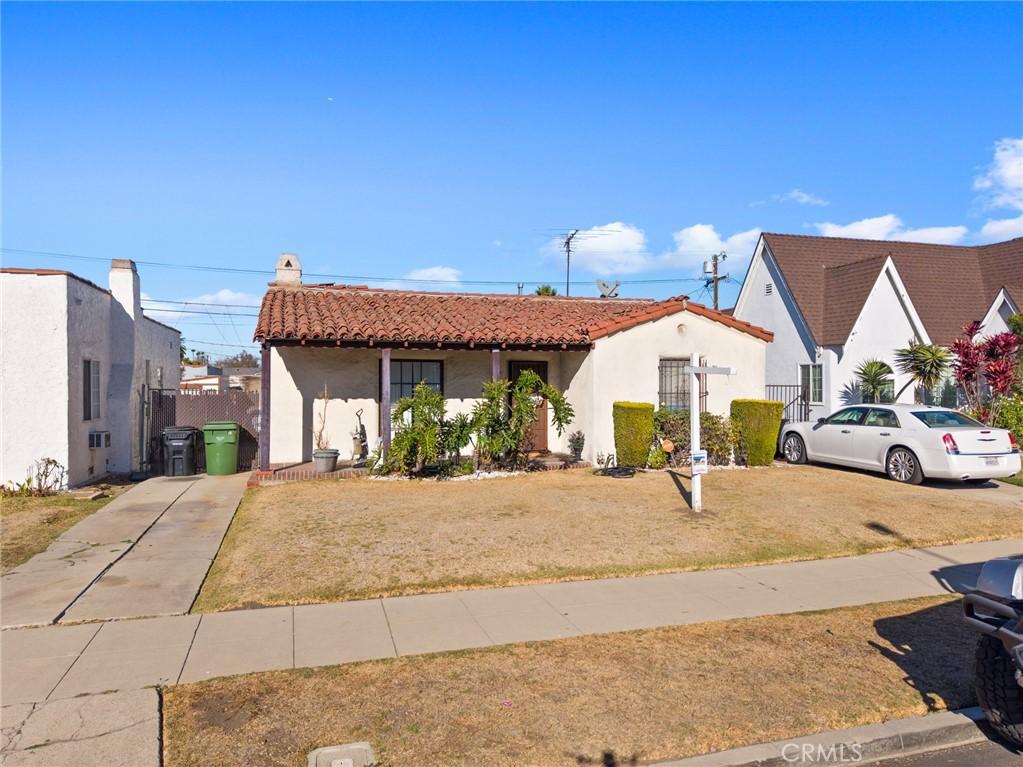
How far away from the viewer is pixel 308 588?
6.83 meters

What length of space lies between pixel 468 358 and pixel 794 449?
295 inches

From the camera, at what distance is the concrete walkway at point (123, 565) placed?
6.25 meters

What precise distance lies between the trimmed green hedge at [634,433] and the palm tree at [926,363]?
823 cm

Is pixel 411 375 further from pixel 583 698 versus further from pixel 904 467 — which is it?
pixel 583 698

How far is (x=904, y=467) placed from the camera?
12.9 meters

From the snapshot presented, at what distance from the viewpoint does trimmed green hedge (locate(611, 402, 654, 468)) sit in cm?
1384

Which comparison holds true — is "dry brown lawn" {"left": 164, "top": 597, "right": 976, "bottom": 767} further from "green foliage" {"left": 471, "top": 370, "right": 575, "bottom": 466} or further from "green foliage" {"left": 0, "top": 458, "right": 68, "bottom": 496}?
"green foliage" {"left": 0, "top": 458, "right": 68, "bottom": 496}

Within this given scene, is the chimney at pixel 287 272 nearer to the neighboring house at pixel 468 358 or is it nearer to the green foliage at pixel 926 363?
the neighboring house at pixel 468 358

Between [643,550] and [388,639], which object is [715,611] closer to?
[643,550]

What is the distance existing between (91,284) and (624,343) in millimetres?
10366

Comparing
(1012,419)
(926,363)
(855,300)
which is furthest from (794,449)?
(855,300)

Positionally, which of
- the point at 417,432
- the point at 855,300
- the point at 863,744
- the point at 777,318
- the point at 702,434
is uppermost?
the point at 855,300

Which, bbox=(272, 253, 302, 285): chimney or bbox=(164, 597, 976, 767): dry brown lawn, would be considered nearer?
bbox=(164, 597, 976, 767): dry brown lawn

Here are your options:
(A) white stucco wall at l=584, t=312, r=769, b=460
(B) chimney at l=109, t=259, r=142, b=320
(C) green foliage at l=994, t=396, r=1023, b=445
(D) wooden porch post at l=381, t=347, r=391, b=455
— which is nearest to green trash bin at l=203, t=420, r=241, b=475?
(B) chimney at l=109, t=259, r=142, b=320
